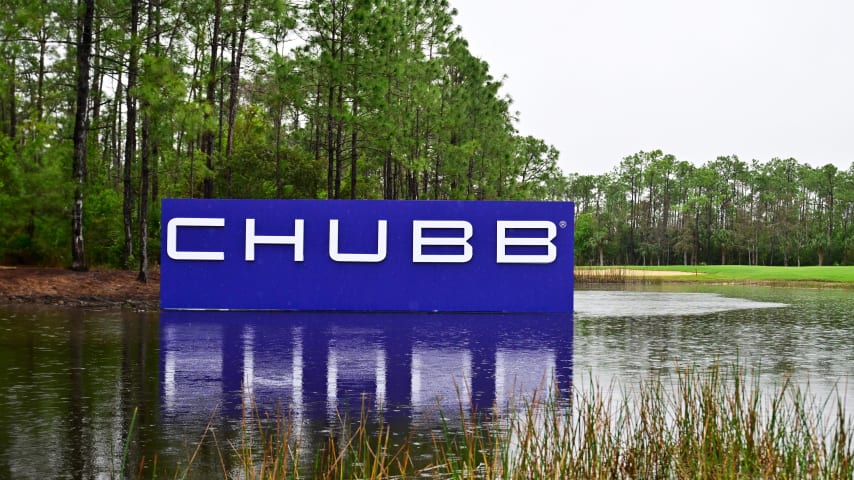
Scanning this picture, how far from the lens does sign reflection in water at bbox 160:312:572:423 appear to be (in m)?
10.2

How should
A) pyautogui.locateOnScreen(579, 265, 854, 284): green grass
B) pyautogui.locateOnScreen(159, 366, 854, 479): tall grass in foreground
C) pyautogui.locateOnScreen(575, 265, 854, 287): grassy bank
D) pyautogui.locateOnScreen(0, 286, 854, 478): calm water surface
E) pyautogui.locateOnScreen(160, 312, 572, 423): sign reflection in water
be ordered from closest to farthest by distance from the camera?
pyautogui.locateOnScreen(159, 366, 854, 479): tall grass in foreground
pyautogui.locateOnScreen(0, 286, 854, 478): calm water surface
pyautogui.locateOnScreen(160, 312, 572, 423): sign reflection in water
pyautogui.locateOnScreen(575, 265, 854, 287): grassy bank
pyautogui.locateOnScreen(579, 265, 854, 284): green grass

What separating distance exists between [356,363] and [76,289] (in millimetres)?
15734

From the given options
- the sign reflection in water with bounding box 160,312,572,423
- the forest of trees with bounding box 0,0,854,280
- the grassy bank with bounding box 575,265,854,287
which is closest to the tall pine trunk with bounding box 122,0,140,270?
the forest of trees with bounding box 0,0,854,280

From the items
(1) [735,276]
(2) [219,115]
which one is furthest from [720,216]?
(2) [219,115]

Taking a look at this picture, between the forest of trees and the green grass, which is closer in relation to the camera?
the forest of trees

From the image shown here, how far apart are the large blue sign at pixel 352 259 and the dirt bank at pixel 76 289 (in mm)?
1673

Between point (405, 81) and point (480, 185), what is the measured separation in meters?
10.4

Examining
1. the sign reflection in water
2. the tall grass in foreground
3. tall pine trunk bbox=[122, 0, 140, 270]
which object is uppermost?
tall pine trunk bbox=[122, 0, 140, 270]

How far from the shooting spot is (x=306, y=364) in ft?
44.8

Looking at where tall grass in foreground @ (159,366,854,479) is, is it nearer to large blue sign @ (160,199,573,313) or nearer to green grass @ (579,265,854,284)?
large blue sign @ (160,199,573,313)

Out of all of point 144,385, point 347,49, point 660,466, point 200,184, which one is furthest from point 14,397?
point 200,184

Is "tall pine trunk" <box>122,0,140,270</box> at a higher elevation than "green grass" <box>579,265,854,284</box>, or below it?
higher

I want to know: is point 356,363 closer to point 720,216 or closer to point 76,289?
point 76,289

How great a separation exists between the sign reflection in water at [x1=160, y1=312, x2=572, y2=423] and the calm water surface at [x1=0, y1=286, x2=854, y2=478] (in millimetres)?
35
